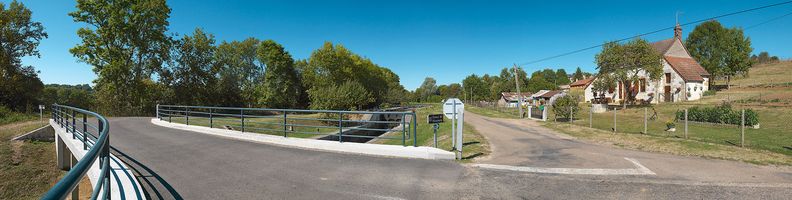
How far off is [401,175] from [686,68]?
153 ft

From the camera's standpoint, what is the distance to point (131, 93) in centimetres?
2644

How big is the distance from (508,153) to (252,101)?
44308 mm

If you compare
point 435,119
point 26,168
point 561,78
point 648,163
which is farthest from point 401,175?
point 561,78

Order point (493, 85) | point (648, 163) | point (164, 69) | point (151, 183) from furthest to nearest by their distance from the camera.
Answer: point (493, 85) < point (164, 69) < point (648, 163) < point (151, 183)

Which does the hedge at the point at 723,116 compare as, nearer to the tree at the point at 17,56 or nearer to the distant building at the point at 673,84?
the distant building at the point at 673,84

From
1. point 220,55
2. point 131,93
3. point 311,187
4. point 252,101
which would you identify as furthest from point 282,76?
point 311,187

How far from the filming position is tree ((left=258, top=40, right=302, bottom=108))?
145 ft

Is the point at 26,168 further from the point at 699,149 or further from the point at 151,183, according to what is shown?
the point at 699,149

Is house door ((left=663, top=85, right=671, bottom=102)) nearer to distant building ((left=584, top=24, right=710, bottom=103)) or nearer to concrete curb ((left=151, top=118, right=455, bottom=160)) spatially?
distant building ((left=584, top=24, right=710, bottom=103))

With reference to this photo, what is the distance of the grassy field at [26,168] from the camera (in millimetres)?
9109

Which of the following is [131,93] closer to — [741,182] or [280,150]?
[280,150]

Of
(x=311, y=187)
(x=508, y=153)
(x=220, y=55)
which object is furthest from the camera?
(x=220, y=55)

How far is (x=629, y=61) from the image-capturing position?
32.3m

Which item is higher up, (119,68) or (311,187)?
(119,68)
